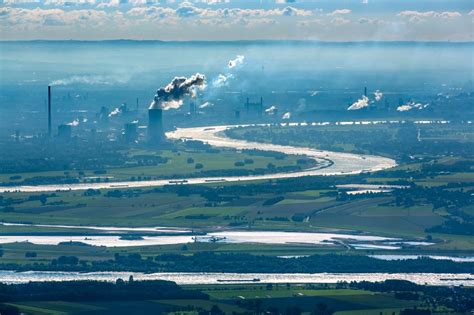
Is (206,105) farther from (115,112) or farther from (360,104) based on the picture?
(360,104)

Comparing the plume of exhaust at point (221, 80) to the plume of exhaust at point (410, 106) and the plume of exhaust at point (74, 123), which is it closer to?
the plume of exhaust at point (410, 106)

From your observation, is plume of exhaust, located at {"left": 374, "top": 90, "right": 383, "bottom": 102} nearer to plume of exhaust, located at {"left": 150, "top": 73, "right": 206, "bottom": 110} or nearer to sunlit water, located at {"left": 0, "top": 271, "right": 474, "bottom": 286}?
plume of exhaust, located at {"left": 150, "top": 73, "right": 206, "bottom": 110}

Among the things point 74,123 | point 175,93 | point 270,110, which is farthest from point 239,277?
point 270,110

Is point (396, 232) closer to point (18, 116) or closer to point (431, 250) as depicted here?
point (431, 250)

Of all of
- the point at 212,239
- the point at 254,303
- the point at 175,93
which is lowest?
the point at 212,239

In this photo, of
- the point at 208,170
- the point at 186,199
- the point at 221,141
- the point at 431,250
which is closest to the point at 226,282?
the point at 431,250

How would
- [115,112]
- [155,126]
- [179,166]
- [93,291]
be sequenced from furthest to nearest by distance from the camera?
1. [115,112]
2. [155,126]
3. [179,166]
4. [93,291]
